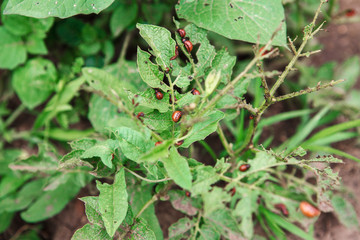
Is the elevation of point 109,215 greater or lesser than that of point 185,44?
lesser

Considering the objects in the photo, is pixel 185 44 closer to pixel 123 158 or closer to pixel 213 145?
pixel 123 158

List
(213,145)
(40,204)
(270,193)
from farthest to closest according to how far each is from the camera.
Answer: (213,145), (40,204), (270,193)

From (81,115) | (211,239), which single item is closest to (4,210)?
(81,115)

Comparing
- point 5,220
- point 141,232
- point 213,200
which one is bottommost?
point 5,220

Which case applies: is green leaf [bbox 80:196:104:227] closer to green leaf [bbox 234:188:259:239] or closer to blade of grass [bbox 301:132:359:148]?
green leaf [bbox 234:188:259:239]

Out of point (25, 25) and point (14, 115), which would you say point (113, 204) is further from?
Answer: point (14, 115)

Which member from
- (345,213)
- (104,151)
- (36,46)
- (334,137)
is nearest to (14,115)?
(36,46)
